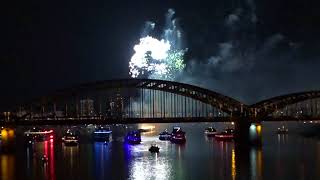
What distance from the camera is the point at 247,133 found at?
104562mm

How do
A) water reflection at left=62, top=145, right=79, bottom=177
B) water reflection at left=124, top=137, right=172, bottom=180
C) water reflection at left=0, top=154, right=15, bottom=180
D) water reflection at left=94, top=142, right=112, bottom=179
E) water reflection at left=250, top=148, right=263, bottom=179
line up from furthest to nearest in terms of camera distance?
water reflection at left=62, top=145, right=79, bottom=177 < water reflection at left=94, top=142, right=112, bottom=179 < water reflection at left=0, top=154, right=15, bottom=180 < water reflection at left=124, top=137, right=172, bottom=180 < water reflection at left=250, top=148, right=263, bottom=179

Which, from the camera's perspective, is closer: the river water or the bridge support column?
the river water

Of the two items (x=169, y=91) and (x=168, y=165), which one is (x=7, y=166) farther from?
(x=169, y=91)

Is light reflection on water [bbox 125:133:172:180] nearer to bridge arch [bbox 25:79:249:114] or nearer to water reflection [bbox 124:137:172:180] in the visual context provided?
water reflection [bbox 124:137:172:180]

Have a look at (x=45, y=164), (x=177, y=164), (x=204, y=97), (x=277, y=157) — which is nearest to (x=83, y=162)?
(x=45, y=164)

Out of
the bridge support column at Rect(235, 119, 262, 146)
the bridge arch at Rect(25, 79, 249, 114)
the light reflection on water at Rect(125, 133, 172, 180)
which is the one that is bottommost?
the light reflection on water at Rect(125, 133, 172, 180)

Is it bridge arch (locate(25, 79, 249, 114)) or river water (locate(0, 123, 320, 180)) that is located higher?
bridge arch (locate(25, 79, 249, 114))

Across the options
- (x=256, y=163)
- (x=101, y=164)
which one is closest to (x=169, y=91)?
(x=101, y=164)

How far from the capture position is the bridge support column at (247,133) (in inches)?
4072

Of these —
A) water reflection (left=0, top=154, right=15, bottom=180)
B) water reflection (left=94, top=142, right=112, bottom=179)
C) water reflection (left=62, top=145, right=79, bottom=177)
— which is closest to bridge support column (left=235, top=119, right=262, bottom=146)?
water reflection (left=94, top=142, right=112, bottom=179)

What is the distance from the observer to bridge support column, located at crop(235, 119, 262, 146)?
4072 inches

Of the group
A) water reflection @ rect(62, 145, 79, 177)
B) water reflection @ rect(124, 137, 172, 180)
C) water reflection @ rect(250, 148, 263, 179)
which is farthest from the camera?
water reflection @ rect(62, 145, 79, 177)

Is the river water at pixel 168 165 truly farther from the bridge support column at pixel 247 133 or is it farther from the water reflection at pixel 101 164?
the bridge support column at pixel 247 133

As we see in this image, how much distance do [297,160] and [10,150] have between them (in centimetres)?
4594
